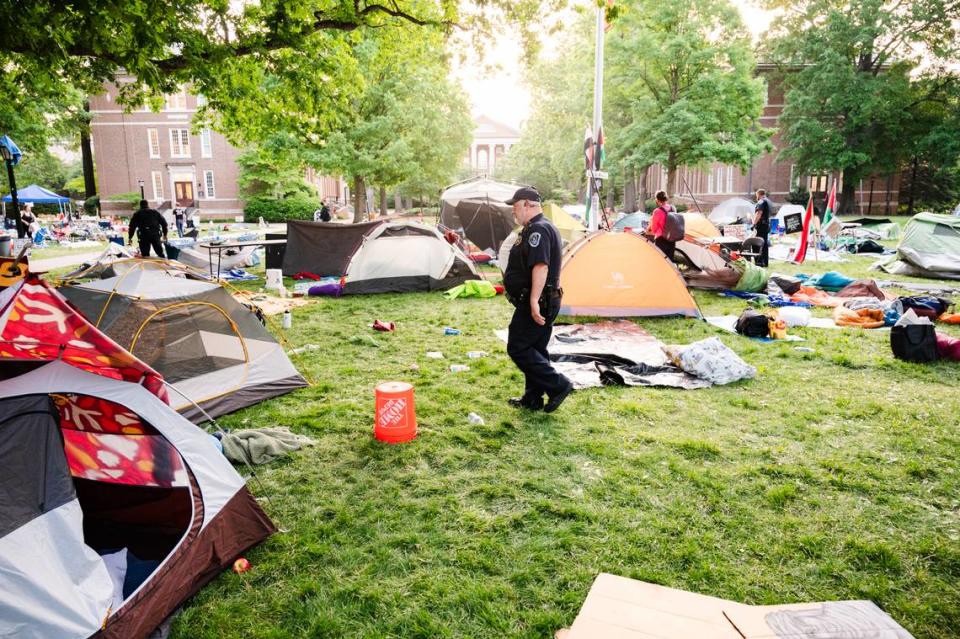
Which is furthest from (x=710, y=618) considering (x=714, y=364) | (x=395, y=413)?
(x=714, y=364)

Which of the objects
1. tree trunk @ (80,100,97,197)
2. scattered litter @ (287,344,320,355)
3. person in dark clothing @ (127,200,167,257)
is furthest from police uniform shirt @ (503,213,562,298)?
tree trunk @ (80,100,97,197)

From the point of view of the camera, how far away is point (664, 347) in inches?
265

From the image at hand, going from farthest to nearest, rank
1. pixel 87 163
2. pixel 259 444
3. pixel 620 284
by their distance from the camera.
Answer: pixel 87 163 < pixel 620 284 < pixel 259 444

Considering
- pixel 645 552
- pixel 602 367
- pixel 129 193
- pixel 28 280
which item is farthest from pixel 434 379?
pixel 129 193

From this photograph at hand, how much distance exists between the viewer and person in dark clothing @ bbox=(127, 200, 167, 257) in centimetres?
1187

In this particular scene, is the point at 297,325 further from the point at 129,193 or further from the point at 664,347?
the point at 129,193

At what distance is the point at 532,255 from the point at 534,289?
282mm

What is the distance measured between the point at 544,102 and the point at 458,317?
33.6m

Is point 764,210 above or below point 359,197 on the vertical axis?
A: below

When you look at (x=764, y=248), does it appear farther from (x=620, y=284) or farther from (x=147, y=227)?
(x=147, y=227)

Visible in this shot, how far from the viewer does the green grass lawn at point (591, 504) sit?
2881 mm

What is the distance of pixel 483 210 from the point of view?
15750mm

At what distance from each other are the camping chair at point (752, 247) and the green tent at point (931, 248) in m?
2.81

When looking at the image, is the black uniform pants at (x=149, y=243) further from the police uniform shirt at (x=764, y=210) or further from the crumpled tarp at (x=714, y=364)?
the police uniform shirt at (x=764, y=210)
